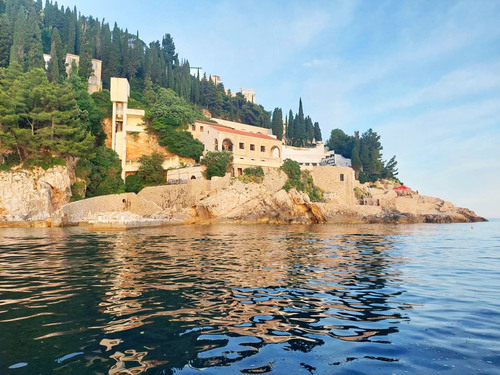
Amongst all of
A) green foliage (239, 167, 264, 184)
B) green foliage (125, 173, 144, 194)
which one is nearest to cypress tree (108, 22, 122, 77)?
green foliage (125, 173, 144, 194)

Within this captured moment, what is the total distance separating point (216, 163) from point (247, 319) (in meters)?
38.9

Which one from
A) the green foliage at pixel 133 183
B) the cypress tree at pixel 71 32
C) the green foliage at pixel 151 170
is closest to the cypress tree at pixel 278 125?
the green foliage at pixel 151 170

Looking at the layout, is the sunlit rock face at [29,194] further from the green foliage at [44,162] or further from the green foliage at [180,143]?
the green foliage at [180,143]

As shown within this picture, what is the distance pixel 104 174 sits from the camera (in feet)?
139

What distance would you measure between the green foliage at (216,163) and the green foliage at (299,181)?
8.61 metres

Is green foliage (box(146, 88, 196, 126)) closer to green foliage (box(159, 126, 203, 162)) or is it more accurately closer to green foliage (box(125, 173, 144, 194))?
green foliage (box(159, 126, 203, 162))

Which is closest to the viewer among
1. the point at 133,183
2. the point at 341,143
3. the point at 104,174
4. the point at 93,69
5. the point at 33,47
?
the point at 104,174

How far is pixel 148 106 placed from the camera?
56375 mm

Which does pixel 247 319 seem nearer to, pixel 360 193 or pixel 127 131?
pixel 127 131

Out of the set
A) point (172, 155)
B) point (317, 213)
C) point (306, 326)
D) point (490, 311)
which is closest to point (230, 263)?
point (306, 326)

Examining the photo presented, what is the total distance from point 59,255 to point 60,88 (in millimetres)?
31553

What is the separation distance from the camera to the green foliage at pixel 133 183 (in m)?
44.7

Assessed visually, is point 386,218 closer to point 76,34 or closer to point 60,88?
point 60,88

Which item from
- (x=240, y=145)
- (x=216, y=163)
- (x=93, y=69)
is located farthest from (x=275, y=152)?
(x=93, y=69)
